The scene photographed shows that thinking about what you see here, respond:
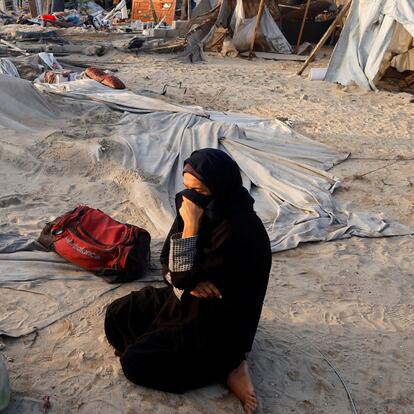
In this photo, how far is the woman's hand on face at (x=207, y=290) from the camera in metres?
2.12

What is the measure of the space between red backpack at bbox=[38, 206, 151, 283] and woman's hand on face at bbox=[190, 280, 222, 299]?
998 mm

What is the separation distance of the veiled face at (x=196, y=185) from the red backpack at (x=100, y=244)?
1.07 metres

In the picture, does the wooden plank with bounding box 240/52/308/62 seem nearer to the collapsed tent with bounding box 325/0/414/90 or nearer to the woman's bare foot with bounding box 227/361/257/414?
the collapsed tent with bounding box 325/0/414/90

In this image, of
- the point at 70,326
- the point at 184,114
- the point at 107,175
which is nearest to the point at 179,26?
the point at 184,114

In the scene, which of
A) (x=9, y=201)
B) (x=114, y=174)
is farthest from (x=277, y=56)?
(x=9, y=201)

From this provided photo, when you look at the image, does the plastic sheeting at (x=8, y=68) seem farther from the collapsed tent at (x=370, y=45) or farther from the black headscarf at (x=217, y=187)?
the black headscarf at (x=217, y=187)

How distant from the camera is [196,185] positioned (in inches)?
82.4

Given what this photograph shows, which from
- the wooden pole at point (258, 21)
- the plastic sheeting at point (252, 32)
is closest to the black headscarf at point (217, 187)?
the wooden pole at point (258, 21)

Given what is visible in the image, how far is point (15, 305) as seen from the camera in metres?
2.80

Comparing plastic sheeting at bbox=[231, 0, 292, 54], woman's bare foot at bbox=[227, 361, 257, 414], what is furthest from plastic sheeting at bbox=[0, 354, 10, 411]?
plastic sheeting at bbox=[231, 0, 292, 54]

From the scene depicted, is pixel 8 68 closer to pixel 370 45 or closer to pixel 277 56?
pixel 370 45

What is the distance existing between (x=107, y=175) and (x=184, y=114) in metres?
1.53

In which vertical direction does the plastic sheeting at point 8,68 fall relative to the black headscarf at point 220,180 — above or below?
below

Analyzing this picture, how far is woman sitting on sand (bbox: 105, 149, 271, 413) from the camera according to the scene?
208 centimetres
